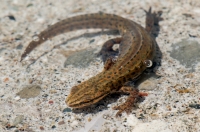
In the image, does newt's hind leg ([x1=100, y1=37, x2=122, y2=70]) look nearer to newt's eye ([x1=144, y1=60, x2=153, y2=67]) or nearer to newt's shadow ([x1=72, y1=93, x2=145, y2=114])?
newt's eye ([x1=144, y1=60, x2=153, y2=67])

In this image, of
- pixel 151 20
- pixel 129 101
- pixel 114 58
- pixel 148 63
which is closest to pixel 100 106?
pixel 129 101

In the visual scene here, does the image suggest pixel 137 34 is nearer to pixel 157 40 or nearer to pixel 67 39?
pixel 157 40

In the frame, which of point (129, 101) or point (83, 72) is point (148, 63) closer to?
point (129, 101)

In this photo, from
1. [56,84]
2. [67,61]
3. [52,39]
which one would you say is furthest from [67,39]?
[56,84]

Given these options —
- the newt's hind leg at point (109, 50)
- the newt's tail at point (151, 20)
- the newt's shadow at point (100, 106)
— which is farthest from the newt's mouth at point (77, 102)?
the newt's tail at point (151, 20)

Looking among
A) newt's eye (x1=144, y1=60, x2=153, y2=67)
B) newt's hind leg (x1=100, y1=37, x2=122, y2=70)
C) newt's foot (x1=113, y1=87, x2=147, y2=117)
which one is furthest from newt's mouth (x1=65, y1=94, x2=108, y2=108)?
newt's hind leg (x1=100, y1=37, x2=122, y2=70)

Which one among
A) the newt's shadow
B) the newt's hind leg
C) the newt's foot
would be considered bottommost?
the newt's shadow
